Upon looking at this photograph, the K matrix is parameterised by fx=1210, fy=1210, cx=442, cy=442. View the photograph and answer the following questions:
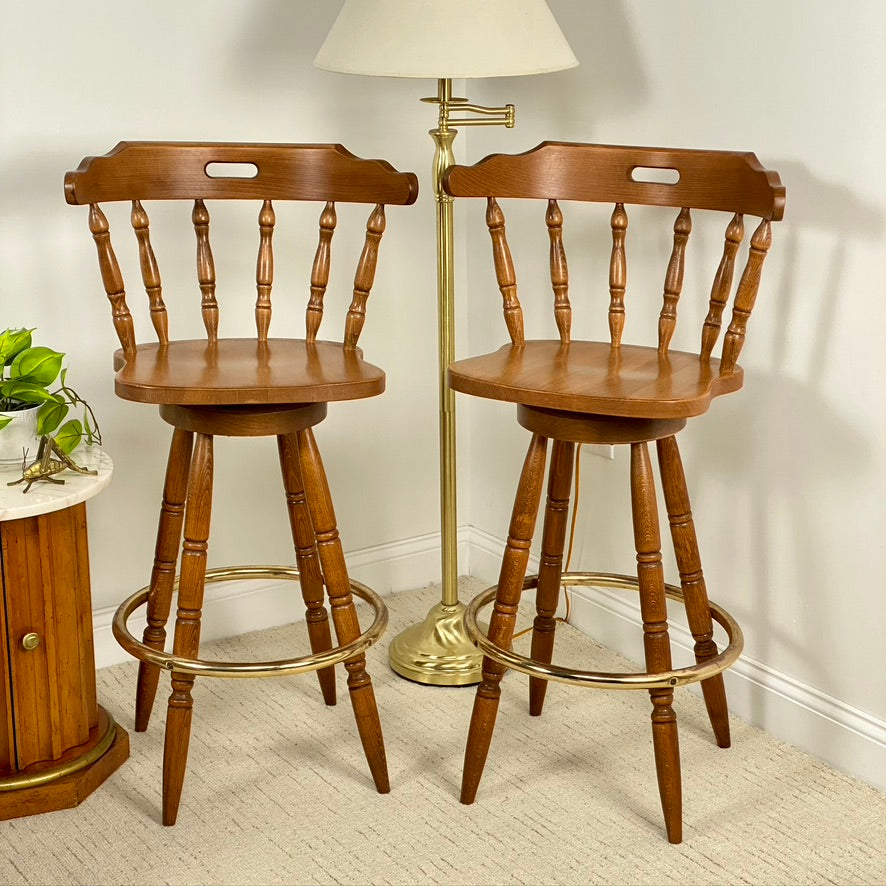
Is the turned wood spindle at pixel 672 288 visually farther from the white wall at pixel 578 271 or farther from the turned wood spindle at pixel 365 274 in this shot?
the turned wood spindle at pixel 365 274

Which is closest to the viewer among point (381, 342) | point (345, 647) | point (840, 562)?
point (345, 647)

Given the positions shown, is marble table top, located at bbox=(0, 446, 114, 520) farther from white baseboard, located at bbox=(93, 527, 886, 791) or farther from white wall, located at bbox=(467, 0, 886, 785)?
white wall, located at bbox=(467, 0, 886, 785)

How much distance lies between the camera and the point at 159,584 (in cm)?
199

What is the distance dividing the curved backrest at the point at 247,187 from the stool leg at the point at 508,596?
1.30 feet

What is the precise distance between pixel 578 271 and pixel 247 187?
2.40 feet

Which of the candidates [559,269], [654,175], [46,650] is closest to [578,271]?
[654,175]

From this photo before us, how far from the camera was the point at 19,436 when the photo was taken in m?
1.97

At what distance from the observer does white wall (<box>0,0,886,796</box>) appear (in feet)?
6.40

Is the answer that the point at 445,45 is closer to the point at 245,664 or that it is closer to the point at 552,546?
the point at 552,546

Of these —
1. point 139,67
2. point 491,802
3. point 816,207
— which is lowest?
point 491,802

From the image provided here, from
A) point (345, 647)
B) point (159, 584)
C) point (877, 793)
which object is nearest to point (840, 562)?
point (877, 793)

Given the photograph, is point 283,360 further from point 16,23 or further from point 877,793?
point 877,793

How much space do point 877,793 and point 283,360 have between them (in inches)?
47.3

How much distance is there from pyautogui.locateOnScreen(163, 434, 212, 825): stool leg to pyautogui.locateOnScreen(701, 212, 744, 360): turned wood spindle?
0.80 m
